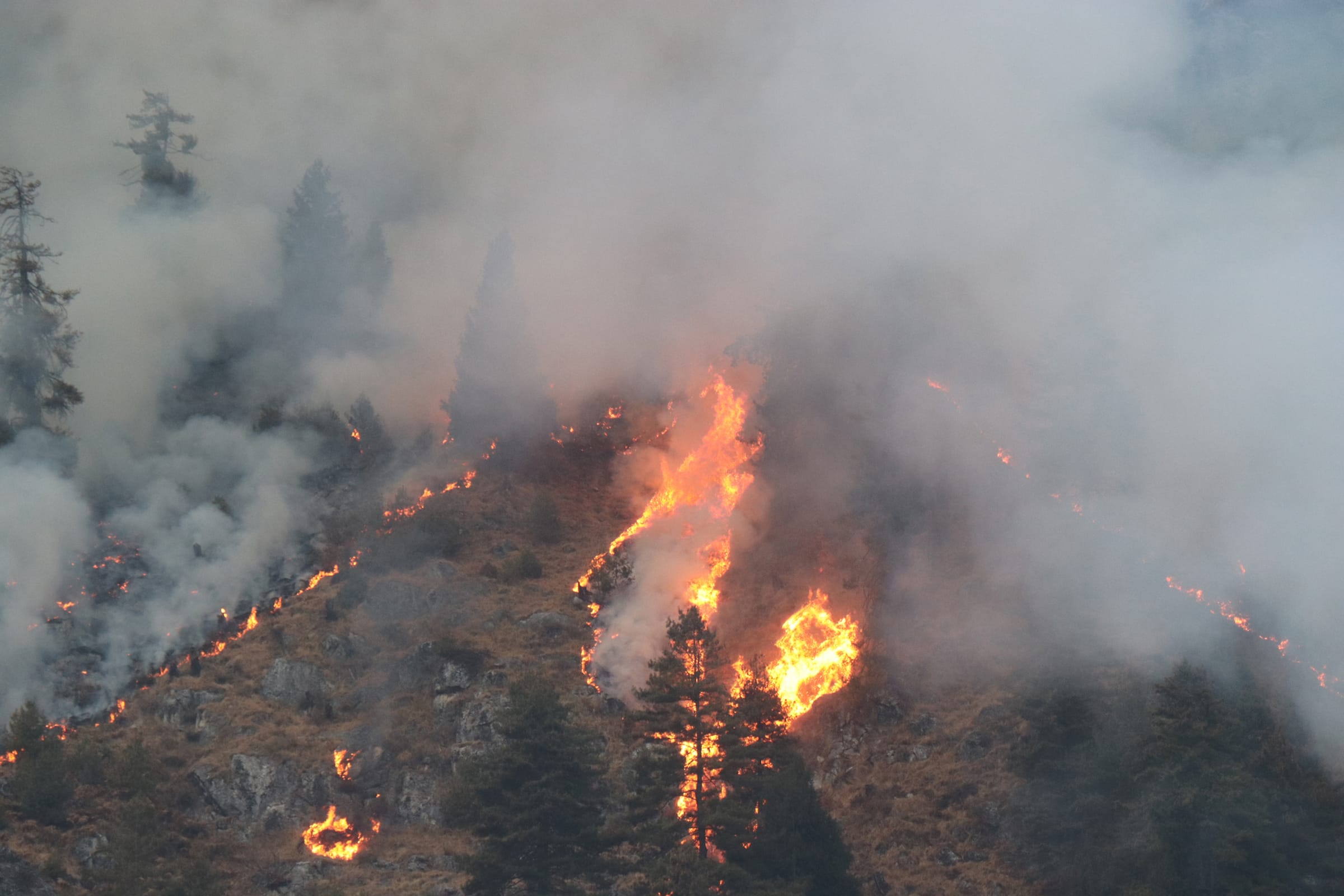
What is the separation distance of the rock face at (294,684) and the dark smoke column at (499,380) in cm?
2094

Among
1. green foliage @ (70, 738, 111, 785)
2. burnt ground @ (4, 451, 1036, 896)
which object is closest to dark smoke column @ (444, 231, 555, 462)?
burnt ground @ (4, 451, 1036, 896)

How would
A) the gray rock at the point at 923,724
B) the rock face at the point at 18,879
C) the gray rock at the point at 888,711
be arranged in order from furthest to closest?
the gray rock at the point at 888,711
the gray rock at the point at 923,724
the rock face at the point at 18,879

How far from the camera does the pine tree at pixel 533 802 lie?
47469 millimetres

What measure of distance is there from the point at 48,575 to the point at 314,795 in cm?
2084

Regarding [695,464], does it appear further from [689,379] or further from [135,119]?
[135,119]

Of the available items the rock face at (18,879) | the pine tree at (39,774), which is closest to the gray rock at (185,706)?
the pine tree at (39,774)

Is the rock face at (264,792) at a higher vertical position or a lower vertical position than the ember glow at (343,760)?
lower

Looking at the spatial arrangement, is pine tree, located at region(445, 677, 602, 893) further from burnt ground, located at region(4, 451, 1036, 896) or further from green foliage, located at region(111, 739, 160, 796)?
green foliage, located at region(111, 739, 160, 796)

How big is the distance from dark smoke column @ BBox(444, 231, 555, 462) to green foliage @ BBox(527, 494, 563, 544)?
611 centimetres

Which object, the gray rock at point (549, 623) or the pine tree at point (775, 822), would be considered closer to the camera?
the pine tree at point (775, 822)

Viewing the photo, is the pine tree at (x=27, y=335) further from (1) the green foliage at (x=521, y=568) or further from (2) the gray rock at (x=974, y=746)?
(2) the gray rock at (x=974, y=746)

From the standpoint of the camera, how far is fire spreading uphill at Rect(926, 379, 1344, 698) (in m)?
51.1

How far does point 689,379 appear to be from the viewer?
82.4 meters

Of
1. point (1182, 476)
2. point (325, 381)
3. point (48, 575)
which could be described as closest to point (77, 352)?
point (325, 381)
